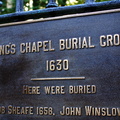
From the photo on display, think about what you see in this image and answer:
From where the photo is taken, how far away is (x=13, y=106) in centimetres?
259

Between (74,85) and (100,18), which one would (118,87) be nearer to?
(74,85)

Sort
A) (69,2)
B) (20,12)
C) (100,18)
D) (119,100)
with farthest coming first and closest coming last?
1. (69,2)
2. (20,12)
3. (100,18)
4. (119,100)

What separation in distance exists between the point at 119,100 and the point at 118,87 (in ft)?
0.34

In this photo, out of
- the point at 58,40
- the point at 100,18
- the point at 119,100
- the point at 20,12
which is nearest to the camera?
the point at 119,100

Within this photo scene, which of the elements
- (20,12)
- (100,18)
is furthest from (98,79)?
(20,12)

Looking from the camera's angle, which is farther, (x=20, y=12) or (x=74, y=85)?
(x=20, y=12)

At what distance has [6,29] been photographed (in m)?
2.75

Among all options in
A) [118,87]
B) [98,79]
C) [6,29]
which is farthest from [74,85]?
[6,29]

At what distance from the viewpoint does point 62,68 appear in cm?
240

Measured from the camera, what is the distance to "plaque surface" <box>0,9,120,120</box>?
222cm

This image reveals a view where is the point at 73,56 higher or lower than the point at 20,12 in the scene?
lower

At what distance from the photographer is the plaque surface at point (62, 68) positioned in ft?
7.28

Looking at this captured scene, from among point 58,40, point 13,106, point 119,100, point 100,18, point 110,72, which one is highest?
point 100,18

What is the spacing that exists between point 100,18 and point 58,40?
43 centimetres
